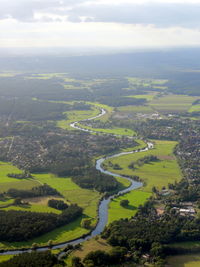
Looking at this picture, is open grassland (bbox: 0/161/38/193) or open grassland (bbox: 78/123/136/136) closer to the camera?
open grassland (bbox: 0/161/38/193)

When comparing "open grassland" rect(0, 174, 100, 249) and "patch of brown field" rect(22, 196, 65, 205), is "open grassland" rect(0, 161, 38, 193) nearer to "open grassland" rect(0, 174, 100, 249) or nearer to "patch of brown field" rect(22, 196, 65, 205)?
"open grassland" rect(0, 174, 100, 249)

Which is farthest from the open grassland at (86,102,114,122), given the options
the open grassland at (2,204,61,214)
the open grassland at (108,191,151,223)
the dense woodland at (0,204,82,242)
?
the dense woodland at (0,204,82,242)

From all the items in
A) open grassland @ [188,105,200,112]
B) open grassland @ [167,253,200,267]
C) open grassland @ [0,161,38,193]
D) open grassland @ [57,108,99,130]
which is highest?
open grassland @ [188,105,200,112]

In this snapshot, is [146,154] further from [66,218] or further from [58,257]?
[58,257]

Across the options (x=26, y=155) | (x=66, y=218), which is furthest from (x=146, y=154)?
(x=66, y=218)

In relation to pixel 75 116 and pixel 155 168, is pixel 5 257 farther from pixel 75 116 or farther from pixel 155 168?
pixel 75 116
